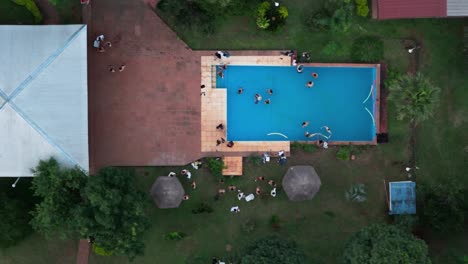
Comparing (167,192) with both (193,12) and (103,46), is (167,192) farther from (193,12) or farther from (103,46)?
(193,12)

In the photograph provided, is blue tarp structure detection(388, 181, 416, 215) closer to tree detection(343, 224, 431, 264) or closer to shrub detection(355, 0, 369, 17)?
tree detection(343, 224, 431, 264)

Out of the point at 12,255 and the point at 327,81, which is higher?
the point at 327,81

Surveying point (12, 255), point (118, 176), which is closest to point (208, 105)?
point (118, 176)

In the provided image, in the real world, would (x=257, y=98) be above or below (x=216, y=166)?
above

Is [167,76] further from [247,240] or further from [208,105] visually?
[247,240]

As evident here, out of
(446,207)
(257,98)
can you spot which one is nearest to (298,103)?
(257,98)
